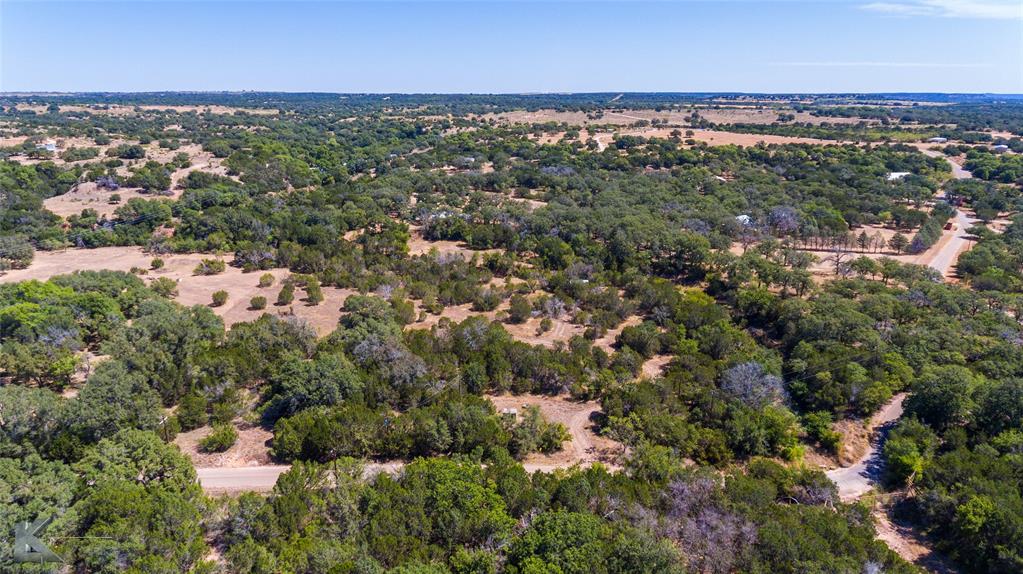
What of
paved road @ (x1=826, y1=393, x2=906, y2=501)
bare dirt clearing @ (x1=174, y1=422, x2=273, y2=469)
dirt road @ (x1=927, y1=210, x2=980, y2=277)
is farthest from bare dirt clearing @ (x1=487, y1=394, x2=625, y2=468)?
dirt road @ (x1=927, y1=210, x2=980, y2=277)

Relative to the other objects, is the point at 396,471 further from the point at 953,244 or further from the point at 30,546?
the point at 953,244

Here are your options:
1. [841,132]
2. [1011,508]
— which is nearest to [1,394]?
[1011,508]

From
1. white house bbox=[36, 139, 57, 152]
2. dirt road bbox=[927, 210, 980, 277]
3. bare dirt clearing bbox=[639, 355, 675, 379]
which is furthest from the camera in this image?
white house bbox=[36, 139, 57, 152]

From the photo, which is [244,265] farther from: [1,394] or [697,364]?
[697,364]

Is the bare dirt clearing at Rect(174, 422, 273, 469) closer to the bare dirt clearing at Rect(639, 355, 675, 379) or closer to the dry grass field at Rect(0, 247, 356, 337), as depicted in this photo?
the dry grass field at Rect(0, 247, 356, 337)

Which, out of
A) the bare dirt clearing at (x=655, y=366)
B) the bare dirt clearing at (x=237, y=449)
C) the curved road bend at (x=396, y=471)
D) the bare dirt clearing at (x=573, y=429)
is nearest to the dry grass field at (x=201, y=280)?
the bare dirt clearing at (x=237, y=449)
